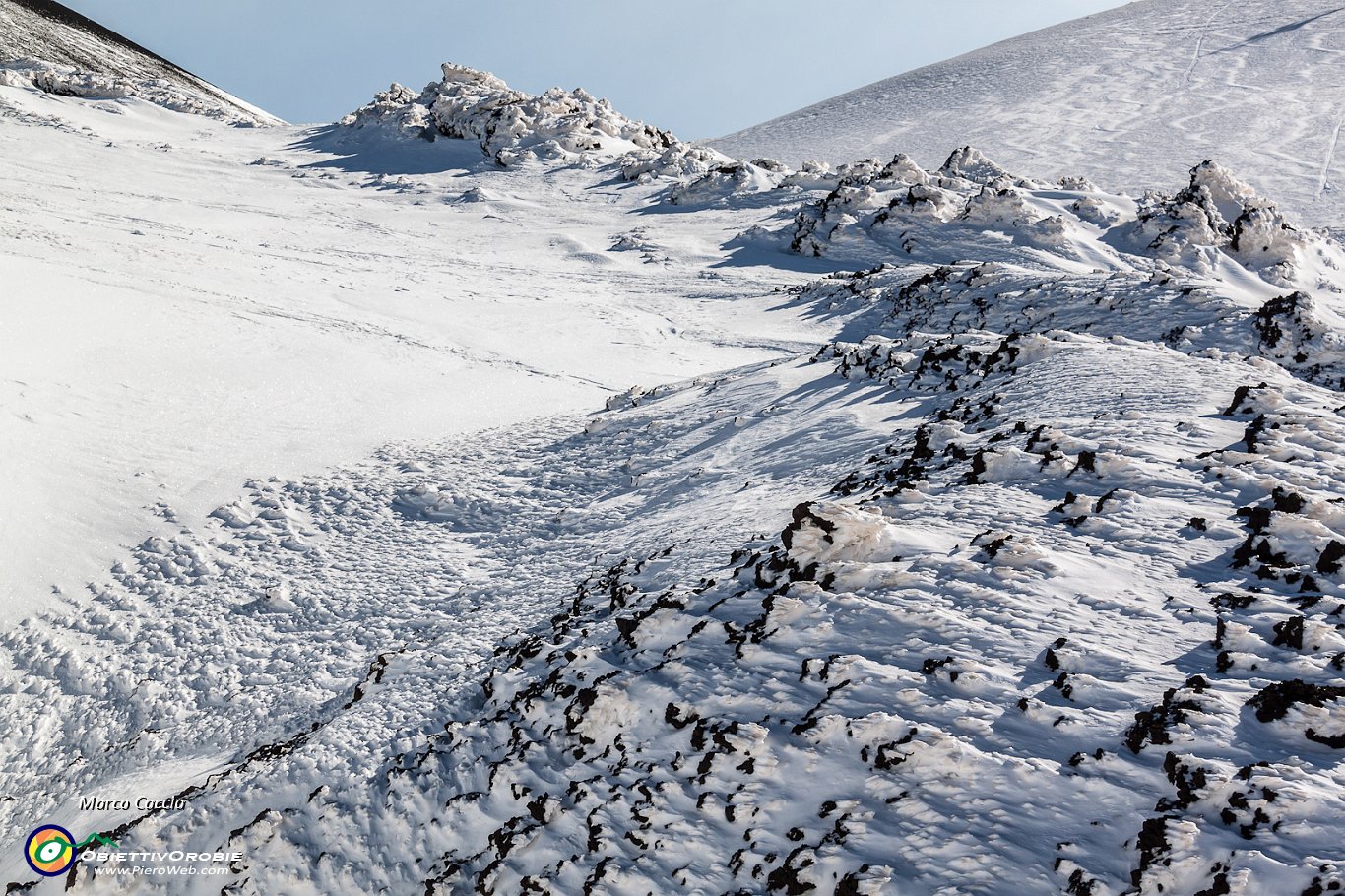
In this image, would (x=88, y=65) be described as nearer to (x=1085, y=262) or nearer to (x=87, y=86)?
(x=87, y=86)

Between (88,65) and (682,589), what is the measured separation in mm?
59428

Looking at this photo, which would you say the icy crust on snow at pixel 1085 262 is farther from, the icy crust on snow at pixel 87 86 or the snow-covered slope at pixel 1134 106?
the icy crust on snow at pixel 87 86

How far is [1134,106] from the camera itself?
3809 centimetres

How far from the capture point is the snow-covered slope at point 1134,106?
31.0 m

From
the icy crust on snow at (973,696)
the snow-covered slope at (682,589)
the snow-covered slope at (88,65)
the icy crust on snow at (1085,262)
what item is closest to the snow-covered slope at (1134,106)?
the icy crust on snow at (1085,262)

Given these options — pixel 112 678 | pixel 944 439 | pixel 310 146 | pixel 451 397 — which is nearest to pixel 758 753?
pixel 944 439

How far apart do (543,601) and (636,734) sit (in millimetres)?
2374

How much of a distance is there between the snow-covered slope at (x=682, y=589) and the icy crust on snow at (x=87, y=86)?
24.8 m

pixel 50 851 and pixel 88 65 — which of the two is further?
pixel 88 65

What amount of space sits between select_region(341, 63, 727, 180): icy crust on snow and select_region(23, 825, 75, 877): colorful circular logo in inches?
958

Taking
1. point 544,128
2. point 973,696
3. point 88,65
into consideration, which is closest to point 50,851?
point 973,696

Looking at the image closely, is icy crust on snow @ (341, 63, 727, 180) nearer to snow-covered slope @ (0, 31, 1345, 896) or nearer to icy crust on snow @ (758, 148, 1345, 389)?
icy crust on snow @ (758, 148, 1345, 389)

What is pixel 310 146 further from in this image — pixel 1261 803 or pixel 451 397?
A: pixel 1261 803

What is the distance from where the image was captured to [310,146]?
31.9m
